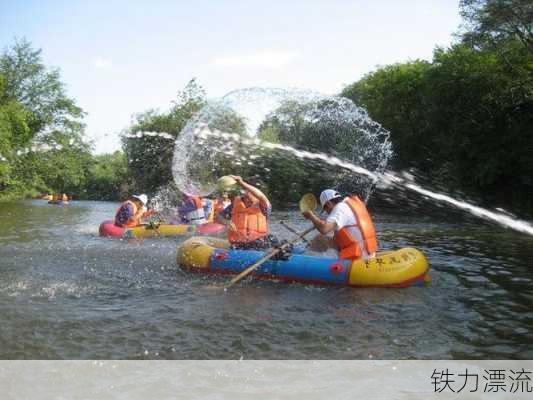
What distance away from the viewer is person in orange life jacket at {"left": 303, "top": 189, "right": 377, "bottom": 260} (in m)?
8.10

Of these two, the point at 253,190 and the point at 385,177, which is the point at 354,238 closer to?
the point at 253,190

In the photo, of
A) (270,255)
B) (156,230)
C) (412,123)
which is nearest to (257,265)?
(270,255)

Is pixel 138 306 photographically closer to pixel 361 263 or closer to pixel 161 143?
pixel 361 263

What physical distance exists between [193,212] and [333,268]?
8250 mm

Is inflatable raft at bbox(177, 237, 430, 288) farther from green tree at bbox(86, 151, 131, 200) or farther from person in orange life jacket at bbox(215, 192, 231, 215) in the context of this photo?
green tree at bbox(86, 151, 131, 200)

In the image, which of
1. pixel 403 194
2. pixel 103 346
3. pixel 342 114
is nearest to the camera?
pixel 103 346

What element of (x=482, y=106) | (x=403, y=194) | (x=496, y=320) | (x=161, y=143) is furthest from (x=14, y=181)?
(x=496, y=320)

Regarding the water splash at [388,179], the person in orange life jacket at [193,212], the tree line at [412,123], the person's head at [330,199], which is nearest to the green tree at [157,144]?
the tree line at [412,123]

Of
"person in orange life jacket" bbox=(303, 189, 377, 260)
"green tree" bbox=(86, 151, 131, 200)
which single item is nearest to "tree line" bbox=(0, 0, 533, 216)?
"person in orange life jacket" bbox=(303, 189, 377, 260)

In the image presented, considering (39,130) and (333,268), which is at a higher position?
(39,130)

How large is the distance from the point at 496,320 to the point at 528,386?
193 centimetres

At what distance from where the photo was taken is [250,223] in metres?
9.42

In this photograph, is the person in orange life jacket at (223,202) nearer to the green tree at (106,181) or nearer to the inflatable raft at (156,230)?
the inflatable raft at (156,230)

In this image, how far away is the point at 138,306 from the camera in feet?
23.6
